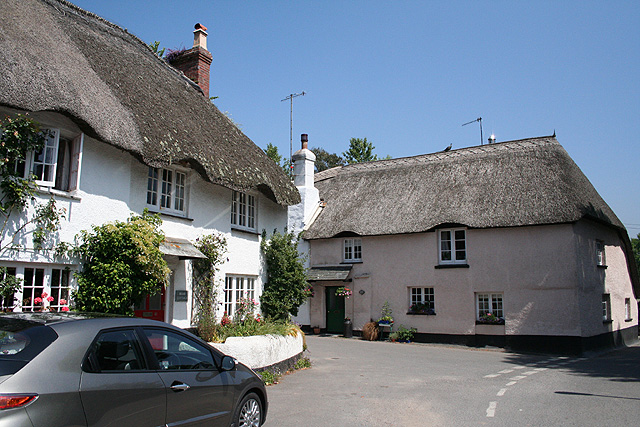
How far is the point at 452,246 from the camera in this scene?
67.4 feet

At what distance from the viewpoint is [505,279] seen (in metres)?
19.2

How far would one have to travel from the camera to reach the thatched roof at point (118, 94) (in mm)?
8766

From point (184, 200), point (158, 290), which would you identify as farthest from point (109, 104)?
point (158, 290)

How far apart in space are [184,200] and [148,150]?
85.3 inches

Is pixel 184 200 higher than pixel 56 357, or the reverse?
pixel 184 200

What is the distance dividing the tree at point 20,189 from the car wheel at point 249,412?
4.84 meters

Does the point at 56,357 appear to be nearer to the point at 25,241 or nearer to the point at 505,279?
the point at 25,241

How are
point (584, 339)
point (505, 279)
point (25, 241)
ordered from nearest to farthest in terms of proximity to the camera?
point (25, 241) → point (584, 339) → point (505, 279)

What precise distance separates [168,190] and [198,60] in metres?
6.69

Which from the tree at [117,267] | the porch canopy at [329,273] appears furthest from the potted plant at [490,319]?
the tree at [117,267]

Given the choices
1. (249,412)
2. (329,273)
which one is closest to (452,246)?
(329,273)

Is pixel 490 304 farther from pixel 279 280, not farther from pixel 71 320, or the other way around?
pixel 71 320

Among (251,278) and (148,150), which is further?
(251,278)

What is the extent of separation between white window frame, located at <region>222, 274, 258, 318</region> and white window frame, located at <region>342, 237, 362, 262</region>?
8.74 metres
